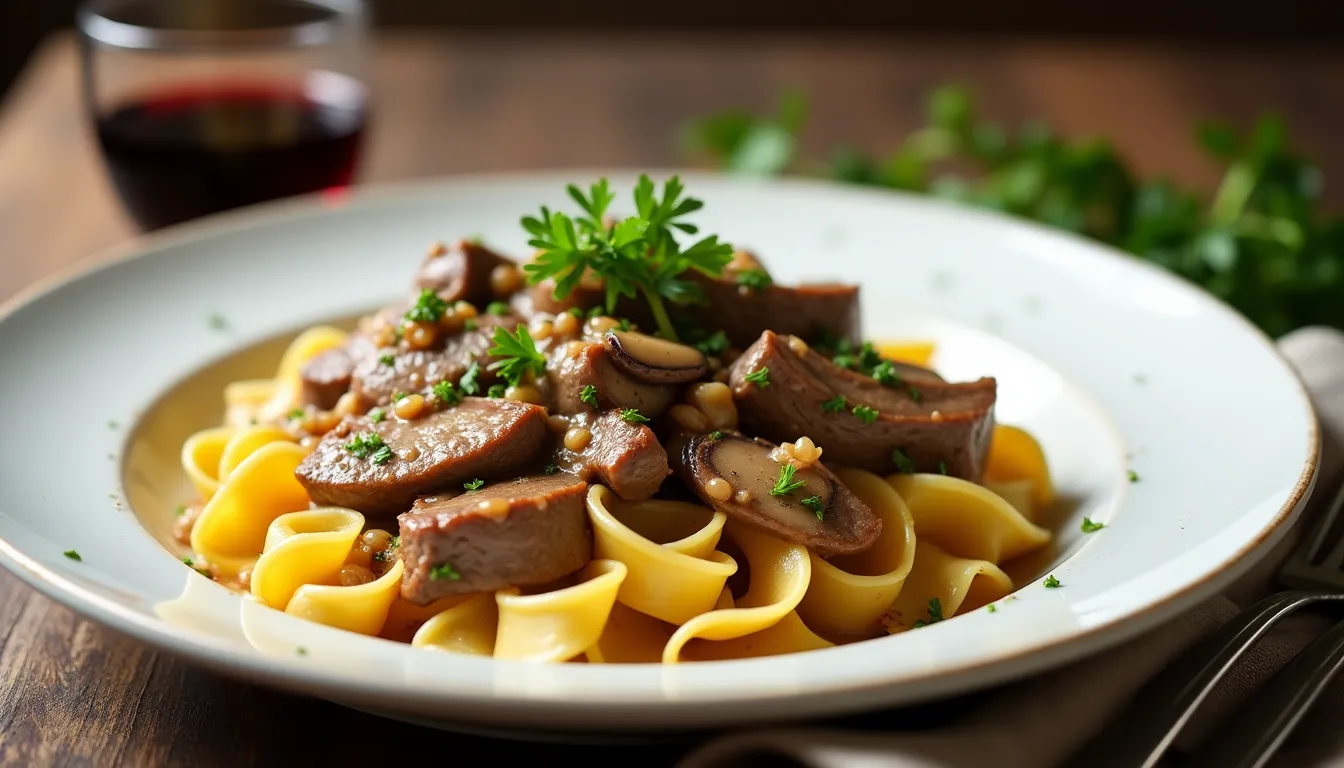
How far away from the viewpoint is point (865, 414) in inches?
170

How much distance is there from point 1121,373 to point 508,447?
2437 millimetres

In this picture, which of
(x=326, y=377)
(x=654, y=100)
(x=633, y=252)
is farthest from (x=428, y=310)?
(x=654, y=100)

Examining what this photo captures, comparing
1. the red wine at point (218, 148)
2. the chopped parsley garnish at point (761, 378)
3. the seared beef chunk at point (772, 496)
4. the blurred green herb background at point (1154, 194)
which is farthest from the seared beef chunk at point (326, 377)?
the blurred green herb background at point (1154, 194)

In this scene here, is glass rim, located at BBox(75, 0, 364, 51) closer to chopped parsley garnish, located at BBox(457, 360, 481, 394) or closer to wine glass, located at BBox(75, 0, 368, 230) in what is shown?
wine glass, located at BBox(75, 0, 368, 230)

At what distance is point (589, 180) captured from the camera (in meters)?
6.71

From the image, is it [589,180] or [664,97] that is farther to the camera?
[664,97]

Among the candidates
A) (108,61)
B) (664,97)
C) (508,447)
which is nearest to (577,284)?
(508,447)

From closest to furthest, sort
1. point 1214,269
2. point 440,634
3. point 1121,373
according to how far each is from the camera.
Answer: point 440,634 < point 1121,373 < point 1214,269

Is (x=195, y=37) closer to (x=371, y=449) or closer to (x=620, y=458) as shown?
(x=371, y=449)

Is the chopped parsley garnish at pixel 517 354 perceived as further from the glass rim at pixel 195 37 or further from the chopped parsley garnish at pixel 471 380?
the glass rim at pixel 195 37

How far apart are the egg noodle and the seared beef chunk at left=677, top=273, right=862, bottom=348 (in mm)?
589

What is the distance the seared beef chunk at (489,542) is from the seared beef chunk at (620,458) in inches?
5.4

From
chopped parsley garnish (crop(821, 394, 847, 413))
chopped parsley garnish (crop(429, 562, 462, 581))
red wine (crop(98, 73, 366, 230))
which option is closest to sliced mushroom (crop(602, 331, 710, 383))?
chopped parsley garnish (crop(821, 394, 847, 413))

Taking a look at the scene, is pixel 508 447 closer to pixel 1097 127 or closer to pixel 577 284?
pixel 577 284
